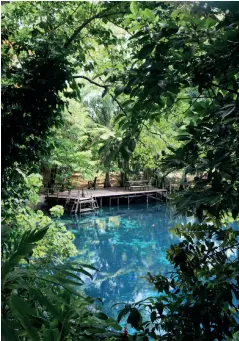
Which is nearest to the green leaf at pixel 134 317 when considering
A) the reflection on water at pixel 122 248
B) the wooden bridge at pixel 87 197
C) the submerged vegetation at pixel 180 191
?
the submerged vegetation at pixel 180 191

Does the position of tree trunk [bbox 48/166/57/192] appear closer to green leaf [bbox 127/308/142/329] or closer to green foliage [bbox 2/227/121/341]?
green foliage [bbox 2/227/121/341]

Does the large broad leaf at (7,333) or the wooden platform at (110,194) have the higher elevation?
the large broad leaf at (7,333)

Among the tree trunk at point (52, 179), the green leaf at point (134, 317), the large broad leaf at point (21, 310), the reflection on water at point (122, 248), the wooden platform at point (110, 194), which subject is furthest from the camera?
the wooden platform at point (110, 194)

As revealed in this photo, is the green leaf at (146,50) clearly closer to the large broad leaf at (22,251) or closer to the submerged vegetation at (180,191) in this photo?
the submerged vegetation at (180,191)

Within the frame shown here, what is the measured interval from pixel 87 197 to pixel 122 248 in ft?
10.3

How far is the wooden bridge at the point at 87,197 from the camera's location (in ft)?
31.3

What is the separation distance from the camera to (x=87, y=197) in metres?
9.77

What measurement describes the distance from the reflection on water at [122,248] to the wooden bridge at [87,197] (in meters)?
0.40

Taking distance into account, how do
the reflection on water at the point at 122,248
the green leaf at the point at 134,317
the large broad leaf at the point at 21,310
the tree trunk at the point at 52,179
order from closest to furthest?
1. the large broad leaf at the point at 21,310
2. the green leaf at the point at 134,317
3. the reflection on water at the point at 122,248
4. the tree trunk at the point at 52,179

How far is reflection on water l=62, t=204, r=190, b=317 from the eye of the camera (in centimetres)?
493

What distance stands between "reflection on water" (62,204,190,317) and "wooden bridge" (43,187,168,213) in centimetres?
40

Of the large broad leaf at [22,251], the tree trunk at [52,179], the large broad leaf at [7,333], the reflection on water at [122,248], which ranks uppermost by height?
the large broad leaf at [22,251]

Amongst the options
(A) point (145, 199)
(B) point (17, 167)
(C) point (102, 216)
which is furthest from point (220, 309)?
(A) point (145, 199)

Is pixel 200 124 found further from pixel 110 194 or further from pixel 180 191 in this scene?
pixel 110 194
